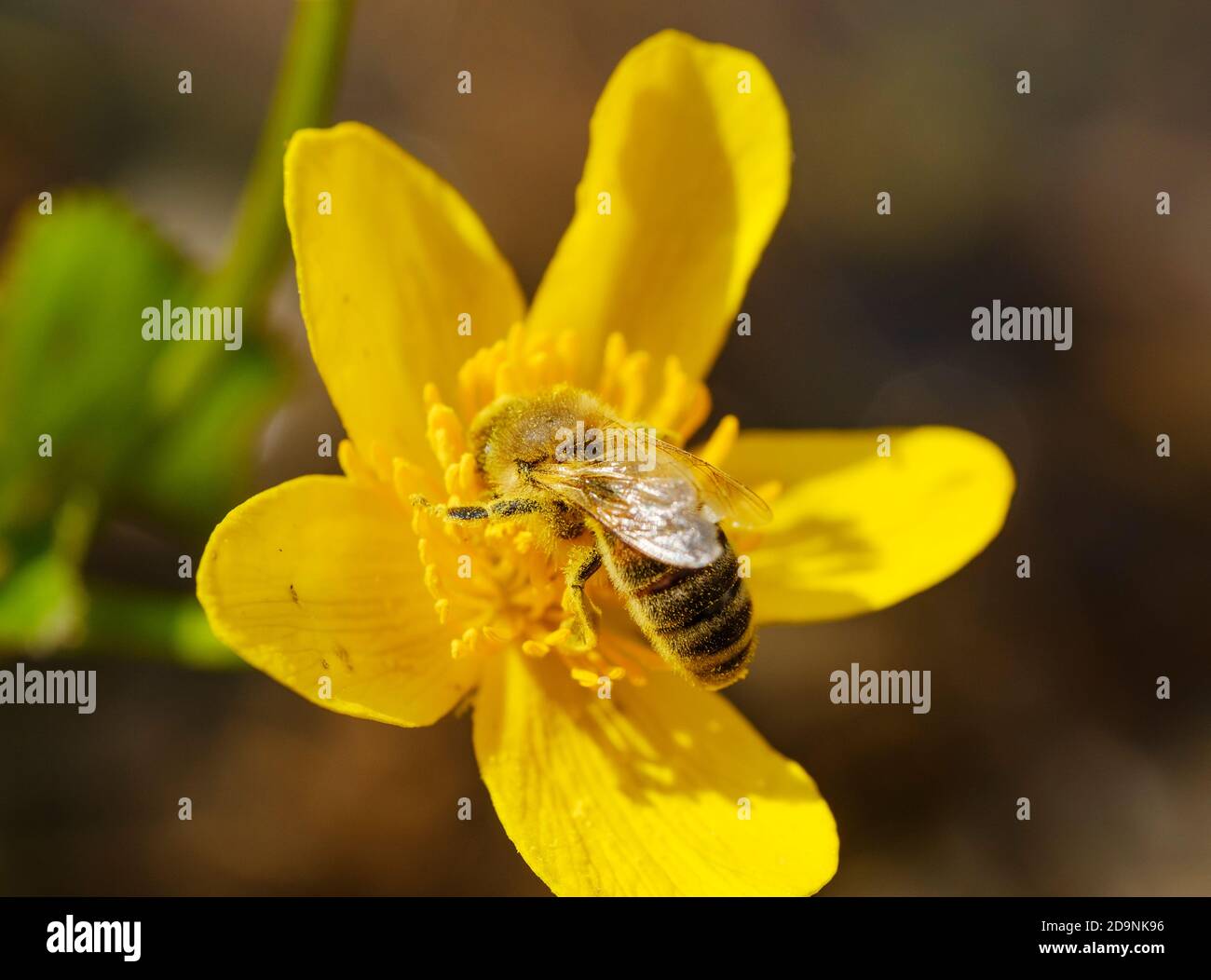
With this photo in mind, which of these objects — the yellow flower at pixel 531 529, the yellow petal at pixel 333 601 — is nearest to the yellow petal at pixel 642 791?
the yellow flower at pixel 531 529

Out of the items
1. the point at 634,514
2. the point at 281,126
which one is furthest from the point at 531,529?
the point at 281,126

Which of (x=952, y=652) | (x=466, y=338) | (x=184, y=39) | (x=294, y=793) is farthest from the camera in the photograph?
(x=184, y=39)

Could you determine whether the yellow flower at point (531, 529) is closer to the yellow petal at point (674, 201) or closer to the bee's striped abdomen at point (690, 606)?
the yellow petal at point (674, 201)

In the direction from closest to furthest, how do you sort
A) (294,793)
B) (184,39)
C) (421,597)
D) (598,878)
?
(598,878)
(421,597)
(294,793)
(184,39)

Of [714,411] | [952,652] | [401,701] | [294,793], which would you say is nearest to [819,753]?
[952,652]

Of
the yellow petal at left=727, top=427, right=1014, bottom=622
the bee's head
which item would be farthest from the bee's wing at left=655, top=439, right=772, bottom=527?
the yellow petal at left=727, top=427, right=1014, bottom=622

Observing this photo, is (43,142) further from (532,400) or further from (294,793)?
(532,400)

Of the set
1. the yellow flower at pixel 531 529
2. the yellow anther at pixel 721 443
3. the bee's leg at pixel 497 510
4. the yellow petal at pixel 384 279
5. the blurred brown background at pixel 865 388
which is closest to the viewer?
the bee's leg at pixel 497 510

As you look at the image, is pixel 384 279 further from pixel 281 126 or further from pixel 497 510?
pixel 497 510
